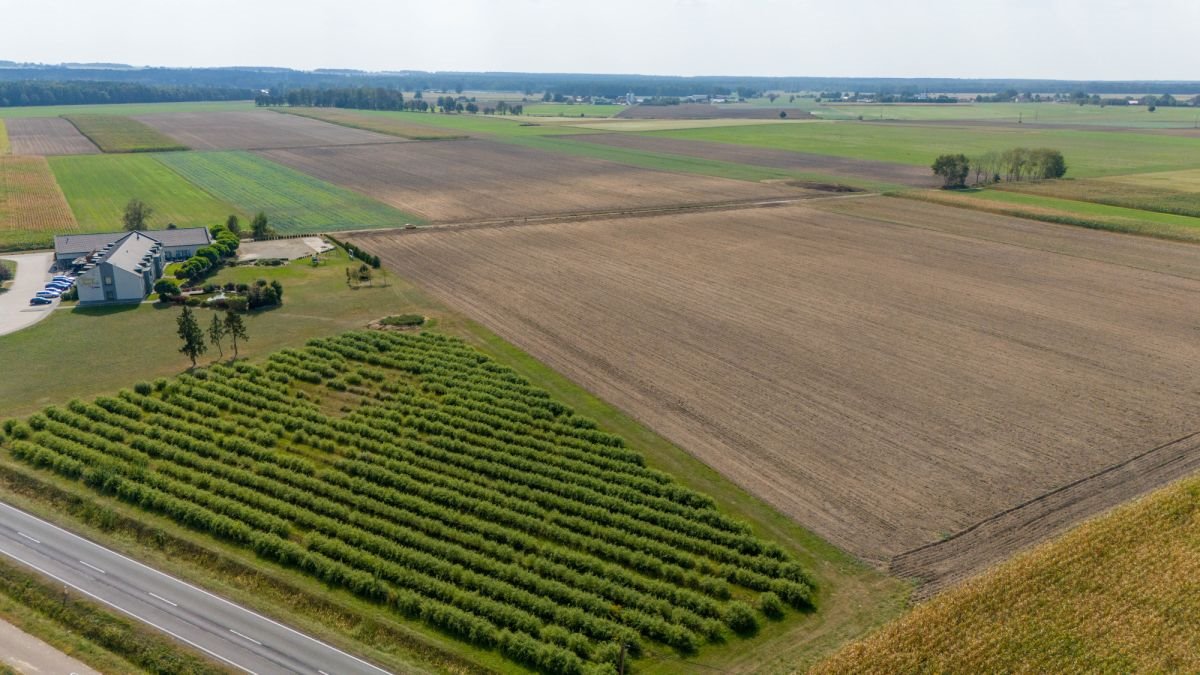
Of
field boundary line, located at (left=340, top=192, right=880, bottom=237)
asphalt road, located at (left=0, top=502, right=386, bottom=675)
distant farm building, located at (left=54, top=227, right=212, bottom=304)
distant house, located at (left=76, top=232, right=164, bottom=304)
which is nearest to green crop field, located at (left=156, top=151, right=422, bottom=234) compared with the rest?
field boundary line, located at (left=340, top=192, right=880, bottom=237)

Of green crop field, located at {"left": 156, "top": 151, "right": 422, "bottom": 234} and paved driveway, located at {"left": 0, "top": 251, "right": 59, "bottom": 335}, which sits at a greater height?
green crop field, located at {"left": 156, "top": 151, "right": 422, "bottom": 234}

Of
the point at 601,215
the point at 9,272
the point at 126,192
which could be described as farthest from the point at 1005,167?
the point at 9,272

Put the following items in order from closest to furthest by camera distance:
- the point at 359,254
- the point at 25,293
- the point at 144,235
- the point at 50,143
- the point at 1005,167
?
the point at 25,293 → the point at 144,235 → the point at 359,254 → the point at 1005,167 → the point at 50,143

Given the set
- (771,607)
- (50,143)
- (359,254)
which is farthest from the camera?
(50,143)

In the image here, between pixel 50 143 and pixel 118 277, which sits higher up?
pixel 50 143

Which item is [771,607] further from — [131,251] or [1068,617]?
[131,251]

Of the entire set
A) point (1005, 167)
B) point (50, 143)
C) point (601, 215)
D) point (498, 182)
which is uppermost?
point (50, 143)

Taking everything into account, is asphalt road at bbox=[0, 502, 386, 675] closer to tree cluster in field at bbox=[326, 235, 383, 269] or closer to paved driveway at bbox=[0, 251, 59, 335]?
paved driveway at bbox=[0, 251, 59, 335]

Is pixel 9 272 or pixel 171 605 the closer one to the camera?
pixel 171 605
